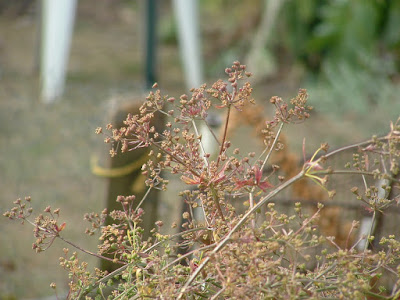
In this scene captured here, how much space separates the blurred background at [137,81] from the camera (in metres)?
3.28

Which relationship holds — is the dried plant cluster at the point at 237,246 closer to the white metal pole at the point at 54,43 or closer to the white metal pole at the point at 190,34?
the white metal pole at the point at 54,43

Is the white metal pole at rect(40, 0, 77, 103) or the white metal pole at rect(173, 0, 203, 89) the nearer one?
the white metal pole at rect(40, 0, 77, 103)

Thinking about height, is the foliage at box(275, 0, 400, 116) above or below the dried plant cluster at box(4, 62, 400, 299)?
above

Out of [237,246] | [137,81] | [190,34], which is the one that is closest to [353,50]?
[190,34]

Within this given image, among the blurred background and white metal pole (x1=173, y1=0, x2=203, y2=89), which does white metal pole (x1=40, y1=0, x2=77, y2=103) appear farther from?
white metal pole (x1=173, y1=0, x2=203, y2=89)

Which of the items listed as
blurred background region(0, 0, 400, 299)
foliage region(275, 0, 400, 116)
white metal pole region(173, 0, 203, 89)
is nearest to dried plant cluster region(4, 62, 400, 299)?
blurred background region(0, 0, 400, 299)

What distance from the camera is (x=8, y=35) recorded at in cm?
683

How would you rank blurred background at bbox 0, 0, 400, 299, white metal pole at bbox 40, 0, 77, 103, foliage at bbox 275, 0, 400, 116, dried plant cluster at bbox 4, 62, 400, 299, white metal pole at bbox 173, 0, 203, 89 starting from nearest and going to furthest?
1. dried plant cluster at bbox 4, 62, 400, 299
2. blurred background at bbox 0, 0, 400, 299
3. white metal pole at bbox 40, 0, 77, 103
4. white metal pole at bbox 173, 0, 203, 89
5. foliage at bbox 275, 0, 400, 116

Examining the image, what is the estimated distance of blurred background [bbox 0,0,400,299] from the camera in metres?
3.28

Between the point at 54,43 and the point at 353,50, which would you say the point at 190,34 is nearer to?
the point at 54,43

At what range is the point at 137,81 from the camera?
575 centimetres

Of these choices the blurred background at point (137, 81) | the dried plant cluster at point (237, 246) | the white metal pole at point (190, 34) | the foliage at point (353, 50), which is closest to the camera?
the dried plant cluster at point (237, 246)

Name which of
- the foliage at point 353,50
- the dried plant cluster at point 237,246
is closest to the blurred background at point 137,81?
the foliage at point 353,50

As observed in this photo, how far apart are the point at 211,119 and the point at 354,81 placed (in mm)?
2975
